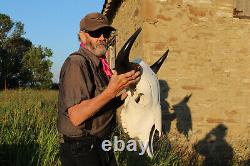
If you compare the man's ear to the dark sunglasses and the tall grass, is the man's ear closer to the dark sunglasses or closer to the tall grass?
the dark sunglasses

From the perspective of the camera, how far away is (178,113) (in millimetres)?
8180

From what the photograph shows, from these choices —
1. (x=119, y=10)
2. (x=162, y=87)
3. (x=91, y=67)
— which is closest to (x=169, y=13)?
(x=162, y=87)

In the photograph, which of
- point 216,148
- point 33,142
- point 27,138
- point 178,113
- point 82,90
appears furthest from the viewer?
point 216,148

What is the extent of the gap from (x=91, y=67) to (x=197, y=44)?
5.73 meters

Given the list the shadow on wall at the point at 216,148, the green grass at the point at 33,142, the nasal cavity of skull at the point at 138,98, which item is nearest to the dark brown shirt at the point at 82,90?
the nasal cavity of skull at the point at 138,98

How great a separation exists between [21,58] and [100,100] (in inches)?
1420

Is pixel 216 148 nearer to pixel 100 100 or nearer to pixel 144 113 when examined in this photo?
pixel 144 113

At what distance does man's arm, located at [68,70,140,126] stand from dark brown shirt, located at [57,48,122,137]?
58 mm

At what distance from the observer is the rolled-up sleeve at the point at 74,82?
9.17 ft

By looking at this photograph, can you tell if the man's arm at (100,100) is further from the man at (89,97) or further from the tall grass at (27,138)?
the tall grass at (27,138)

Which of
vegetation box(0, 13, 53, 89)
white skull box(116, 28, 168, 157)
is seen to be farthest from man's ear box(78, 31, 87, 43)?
vegetation box(0, 13, 53, 89)

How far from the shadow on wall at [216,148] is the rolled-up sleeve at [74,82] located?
5939 mm

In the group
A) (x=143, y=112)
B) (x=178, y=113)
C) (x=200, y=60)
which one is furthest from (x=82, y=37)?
(x=200, y=60)

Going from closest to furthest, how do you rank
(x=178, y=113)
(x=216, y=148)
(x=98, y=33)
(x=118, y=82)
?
(x=118, y=82) → (x=98, y=33) → (x=178, y=113) → (x=216, y=148)
